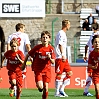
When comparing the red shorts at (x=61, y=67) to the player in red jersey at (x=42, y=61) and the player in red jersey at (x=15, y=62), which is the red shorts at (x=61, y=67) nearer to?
the player in red jersey at (x=15, y=62)

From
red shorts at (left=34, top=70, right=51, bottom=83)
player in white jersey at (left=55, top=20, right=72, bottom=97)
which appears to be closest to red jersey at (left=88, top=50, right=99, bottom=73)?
red shorts at (left=34, top=70, right=51, bottom=83)

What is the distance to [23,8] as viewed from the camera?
32.7 meters

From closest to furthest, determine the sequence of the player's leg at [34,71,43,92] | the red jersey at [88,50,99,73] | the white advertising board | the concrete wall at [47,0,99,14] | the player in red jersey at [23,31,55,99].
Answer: the red jersey at [88,50,99,73], the player's leg at [34,71,43,92], the player in red jersey at [23,31,55,99], the white advertising board, the concrete wall at [47,0,99,14]

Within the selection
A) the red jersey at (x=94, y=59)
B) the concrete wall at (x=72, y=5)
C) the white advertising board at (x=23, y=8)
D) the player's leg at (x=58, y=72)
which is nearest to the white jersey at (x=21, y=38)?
the player's leg at (x=58, y=72)

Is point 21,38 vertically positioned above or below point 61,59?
above

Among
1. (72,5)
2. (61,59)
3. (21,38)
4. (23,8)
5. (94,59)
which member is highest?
(72,5)

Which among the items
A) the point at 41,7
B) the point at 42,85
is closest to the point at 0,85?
the point at 42,85

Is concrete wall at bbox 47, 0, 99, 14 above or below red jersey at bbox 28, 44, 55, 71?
above

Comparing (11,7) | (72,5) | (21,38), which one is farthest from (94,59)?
(72,5)

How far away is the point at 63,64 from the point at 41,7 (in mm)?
15126

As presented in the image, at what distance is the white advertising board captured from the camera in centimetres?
3262

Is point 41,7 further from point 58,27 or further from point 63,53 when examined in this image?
point 63,53

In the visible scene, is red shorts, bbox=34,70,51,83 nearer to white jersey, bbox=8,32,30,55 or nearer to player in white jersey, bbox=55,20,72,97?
player in white jersey, bbox=55,20,72,97

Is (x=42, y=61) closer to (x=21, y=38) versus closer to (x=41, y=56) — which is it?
(x=41, y=56)
